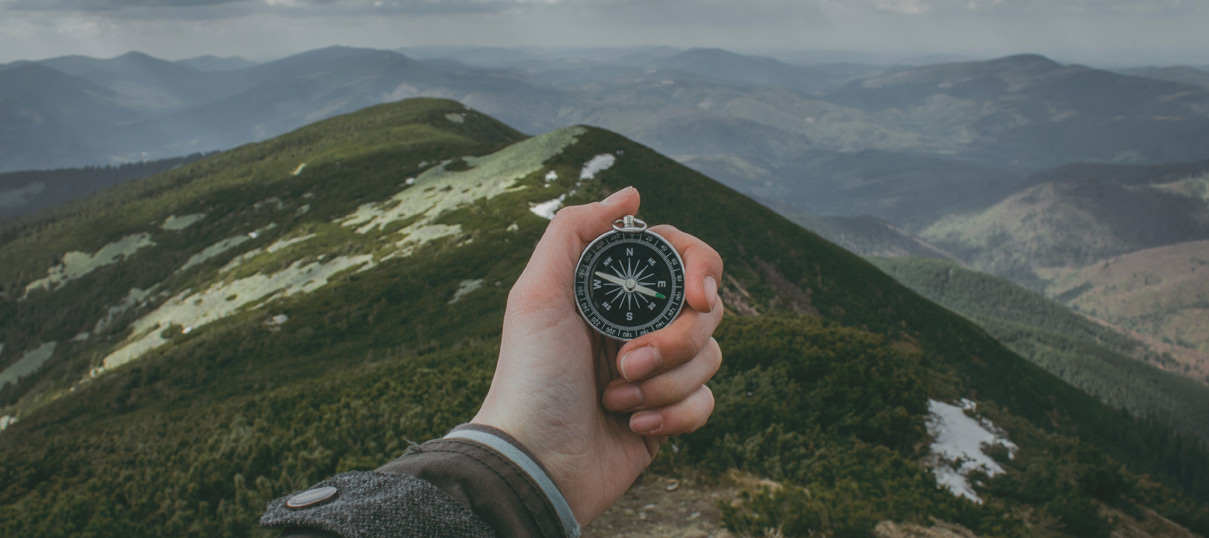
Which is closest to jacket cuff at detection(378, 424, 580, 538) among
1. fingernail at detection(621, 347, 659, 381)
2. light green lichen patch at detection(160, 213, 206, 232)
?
fingernail at detection(621, 347, 659, 381)

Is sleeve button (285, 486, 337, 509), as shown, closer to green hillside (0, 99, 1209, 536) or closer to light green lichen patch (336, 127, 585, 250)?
green hillside (0, 99, 1209, 536)

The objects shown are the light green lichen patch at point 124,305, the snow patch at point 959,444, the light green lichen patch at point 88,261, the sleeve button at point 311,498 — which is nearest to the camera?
the sleeve button at point 311,498

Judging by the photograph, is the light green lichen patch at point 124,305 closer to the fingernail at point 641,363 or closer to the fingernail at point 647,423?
the fingernail at point 647,423

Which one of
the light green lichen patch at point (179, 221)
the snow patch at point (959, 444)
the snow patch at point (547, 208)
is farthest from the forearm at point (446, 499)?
the light green lichen patch at point (179, 221)

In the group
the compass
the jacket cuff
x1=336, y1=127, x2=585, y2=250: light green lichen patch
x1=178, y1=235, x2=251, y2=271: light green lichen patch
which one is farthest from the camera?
x1=178, y1=235, x2=251, y2=271: light green lichen patch

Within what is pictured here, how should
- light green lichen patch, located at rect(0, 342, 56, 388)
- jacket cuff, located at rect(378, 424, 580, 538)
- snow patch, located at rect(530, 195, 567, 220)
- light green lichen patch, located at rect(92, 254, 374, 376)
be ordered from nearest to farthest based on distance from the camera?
jacket cuff, located at rect(378, 424, 580, 538), snow patch, located at rect(530, 195, 567, 220), light green lichen patch, located at rect(92, 254, 374, 376), light green lichen patch, located at rect(0, 342, 56, 388)

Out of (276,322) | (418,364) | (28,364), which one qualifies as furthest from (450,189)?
(28,364)

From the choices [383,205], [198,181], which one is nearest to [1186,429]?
[383,205]

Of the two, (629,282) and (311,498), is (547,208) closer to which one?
(629,282)
